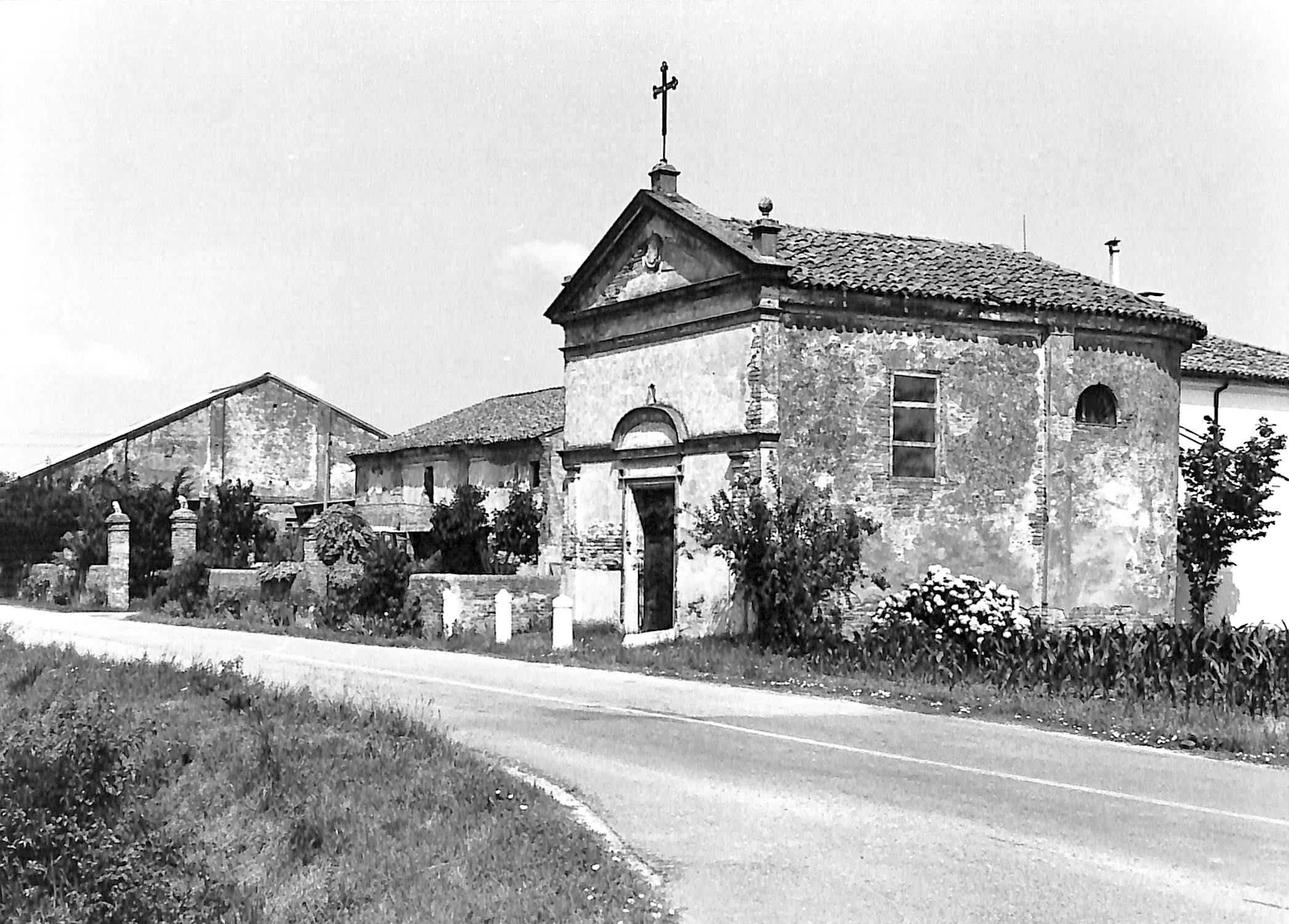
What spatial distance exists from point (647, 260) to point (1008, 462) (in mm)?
6798

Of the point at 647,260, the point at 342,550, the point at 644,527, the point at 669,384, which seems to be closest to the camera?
the point at 669,384

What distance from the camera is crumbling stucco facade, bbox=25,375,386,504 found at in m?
46.7

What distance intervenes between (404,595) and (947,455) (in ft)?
34.6

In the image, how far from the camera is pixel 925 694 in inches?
587

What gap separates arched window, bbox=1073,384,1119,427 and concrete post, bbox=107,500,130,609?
75.1 ft

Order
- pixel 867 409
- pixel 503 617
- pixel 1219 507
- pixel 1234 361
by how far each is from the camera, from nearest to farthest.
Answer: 1. pixel 867 409
2. pixel 503 617
3. pixel 1219 507
4. pixel 1234 361

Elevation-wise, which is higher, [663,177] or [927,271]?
[663,177]

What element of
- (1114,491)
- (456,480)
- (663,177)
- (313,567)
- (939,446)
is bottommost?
(313,567)

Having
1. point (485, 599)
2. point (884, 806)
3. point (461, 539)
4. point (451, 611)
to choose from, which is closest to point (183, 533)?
point (461, 539)

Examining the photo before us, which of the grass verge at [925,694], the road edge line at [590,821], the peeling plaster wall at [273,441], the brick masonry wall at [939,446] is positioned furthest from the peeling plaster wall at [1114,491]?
the peeling plaster wall at [273,441]

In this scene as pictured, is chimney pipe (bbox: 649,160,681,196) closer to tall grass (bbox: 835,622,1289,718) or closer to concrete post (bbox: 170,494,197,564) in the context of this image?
tall grass (bbox: 835,622,1289,718)

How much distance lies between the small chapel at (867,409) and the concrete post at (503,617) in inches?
66.1

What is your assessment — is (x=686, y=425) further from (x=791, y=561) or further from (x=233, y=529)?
(x=233, y=529)

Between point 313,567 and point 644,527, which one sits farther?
point 313,567
